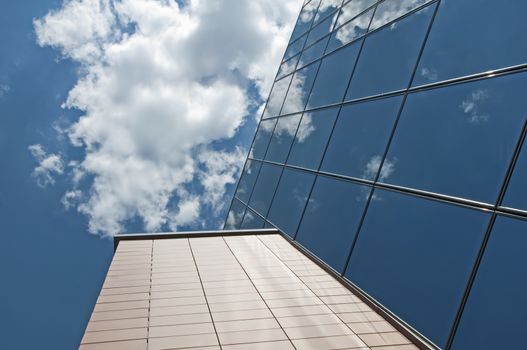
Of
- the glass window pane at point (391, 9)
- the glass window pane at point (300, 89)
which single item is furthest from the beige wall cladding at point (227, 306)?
the glass window pane at point (391, 9)

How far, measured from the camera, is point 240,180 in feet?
58.0

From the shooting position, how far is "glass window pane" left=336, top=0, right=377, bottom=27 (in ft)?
39.8

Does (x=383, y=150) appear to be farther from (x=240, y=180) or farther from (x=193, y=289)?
(x=240, y=180)

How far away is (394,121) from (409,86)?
0.77m

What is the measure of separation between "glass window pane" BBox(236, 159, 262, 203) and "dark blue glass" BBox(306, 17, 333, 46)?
5287mm

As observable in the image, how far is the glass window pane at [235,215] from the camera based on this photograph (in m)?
15.8

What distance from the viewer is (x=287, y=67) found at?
17.9 metres

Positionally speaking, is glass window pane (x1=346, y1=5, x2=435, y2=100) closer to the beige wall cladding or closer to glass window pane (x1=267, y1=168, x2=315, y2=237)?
glass window pane (x1=267, y1=168, x2=315, y2=237)

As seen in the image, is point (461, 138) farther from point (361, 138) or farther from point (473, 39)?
point (361, 138)

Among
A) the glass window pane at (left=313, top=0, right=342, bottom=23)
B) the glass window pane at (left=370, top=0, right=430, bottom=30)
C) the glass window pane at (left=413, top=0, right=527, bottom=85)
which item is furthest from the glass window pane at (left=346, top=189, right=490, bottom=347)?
the glass window pane at (left=313, top=0, right=342, bottom=23)

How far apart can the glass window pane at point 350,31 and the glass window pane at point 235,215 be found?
6.80 meters

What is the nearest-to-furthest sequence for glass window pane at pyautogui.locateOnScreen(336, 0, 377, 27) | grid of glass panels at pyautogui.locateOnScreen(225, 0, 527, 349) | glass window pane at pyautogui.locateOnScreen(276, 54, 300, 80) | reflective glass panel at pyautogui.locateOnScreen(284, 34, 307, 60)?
grid of glass panels at pyautogui.locateOnScreen(225, 0, 527, 349) → glass window pane at pyautogui.locateOnScreen(336, 0, 377, 27) → glass window pane at pyautogui.locateOnScreen(276, 54, 300, 80) → reflective glass panel at pyautogui.locateOnScreen(284, 34, 307, 60)

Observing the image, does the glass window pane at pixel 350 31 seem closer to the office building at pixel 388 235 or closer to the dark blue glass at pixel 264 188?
the office building at pixel 388 235

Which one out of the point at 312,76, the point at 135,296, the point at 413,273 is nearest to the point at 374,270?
the point at 413,273
